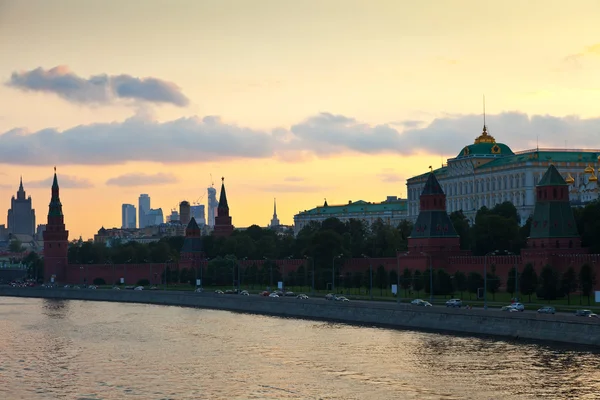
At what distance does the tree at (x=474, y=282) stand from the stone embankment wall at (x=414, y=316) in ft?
35.8

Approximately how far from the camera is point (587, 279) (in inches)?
3479

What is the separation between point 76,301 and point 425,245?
163ft

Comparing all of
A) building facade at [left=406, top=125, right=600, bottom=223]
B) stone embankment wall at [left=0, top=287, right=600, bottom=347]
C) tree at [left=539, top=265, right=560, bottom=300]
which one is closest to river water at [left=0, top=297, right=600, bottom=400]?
stone embankment wall at [left=0, top=287, right=600, bottom=347]

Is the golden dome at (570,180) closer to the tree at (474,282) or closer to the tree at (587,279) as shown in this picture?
the tree at (474,282)

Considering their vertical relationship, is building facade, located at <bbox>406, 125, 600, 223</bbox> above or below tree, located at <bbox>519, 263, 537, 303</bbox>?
above

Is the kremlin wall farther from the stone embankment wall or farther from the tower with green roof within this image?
Result: the stone embankment wall

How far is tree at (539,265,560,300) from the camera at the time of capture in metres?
89.4

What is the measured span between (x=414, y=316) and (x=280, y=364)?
70.5 feet

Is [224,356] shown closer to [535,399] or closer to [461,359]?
[461,359]

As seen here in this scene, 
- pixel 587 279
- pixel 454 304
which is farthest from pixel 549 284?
pixel 454 304

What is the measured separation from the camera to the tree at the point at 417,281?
345 feet

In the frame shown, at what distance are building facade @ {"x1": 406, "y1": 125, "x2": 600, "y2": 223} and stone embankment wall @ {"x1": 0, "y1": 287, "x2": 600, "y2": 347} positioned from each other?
2269 inches

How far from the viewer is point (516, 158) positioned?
170 m

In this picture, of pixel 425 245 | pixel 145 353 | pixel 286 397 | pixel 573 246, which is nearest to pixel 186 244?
pixel 425 245
